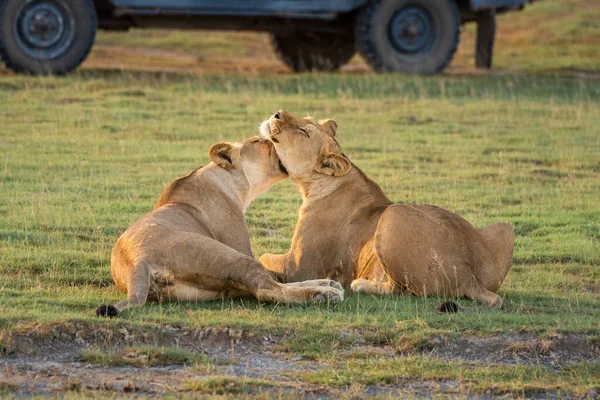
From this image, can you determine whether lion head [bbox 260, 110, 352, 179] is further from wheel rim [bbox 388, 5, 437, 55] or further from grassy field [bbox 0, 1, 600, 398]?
wheel rim [bbox 388, 5, 437, 55]

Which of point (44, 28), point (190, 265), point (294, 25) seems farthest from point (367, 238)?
point (294, 25)

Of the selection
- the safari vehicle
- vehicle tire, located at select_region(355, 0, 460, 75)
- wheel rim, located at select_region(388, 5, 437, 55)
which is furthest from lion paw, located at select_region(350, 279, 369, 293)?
wheel rim, located at select_region(388, 5, 437, 55)

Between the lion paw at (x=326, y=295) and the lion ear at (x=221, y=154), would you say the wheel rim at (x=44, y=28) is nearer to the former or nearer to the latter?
the lion ear at (x=221, y=154)

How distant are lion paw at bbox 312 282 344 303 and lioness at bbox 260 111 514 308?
39cm

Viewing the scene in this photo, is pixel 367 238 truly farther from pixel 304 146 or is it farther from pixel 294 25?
pixel 294 25

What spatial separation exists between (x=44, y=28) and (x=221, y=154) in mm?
9996

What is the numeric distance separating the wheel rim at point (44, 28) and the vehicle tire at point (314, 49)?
13.8 ft

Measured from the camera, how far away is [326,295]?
6637mm

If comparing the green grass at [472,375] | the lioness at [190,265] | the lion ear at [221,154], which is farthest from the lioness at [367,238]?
the green grass at [472,375]

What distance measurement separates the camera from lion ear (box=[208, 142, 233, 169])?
24.7ft

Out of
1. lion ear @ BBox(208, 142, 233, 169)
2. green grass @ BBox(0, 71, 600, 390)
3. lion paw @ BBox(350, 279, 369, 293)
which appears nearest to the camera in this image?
green grass @ BBox(0, 71, 600, 390)

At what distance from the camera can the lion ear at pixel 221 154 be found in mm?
7543

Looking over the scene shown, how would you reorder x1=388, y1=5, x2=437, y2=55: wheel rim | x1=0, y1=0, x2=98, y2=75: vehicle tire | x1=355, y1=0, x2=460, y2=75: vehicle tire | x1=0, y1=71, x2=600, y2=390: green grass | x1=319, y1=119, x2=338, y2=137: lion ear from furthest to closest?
x1=388, y1=5, x2=437, y2=55: wheel rim, x1=355, y1=0, x2=460, y2=75: vehicle tire, x1=0, y1=0, x2=98, y2=75: vehicle tire, x1=319, y1=119, x2=338, y2=137: lion ear, x1=0, y1=71, x2=600, y2=390: green grass

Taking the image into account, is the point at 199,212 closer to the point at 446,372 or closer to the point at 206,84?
the point at 446,372
